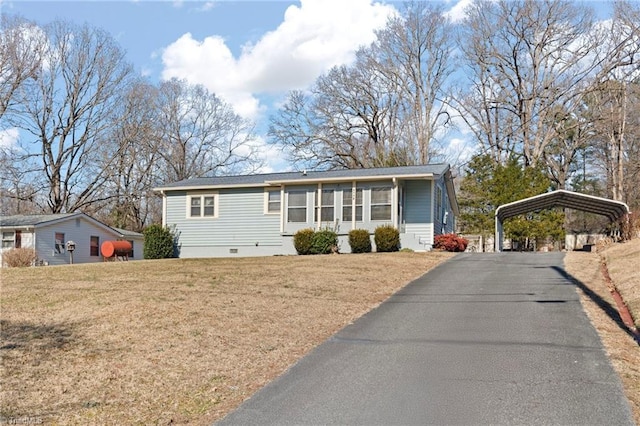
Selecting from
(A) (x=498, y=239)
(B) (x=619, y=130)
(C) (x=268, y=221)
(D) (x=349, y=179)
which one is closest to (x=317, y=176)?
(D) (x=349, y=179)

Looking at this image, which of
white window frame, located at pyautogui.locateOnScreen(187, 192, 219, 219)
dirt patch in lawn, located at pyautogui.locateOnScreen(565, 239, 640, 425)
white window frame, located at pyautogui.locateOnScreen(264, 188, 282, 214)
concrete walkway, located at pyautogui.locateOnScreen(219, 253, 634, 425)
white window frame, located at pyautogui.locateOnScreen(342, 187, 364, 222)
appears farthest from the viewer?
white window frame, located at pyautogui.locateOnScreen(187, 192, 219, 219)

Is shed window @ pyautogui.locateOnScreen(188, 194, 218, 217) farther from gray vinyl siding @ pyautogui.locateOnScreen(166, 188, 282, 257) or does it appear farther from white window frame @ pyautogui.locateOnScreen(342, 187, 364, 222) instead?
white window frame @ pyautogui.locateOnScreen(342, 187, 364, 222)

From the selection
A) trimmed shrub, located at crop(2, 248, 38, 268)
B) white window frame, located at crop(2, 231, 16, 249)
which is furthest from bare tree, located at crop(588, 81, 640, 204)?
white window frame, located at crop(2, 231, 16, 249)

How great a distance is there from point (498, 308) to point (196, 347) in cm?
532

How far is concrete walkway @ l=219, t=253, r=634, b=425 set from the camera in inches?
208

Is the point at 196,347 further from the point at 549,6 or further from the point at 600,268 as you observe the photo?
the point at 549,6

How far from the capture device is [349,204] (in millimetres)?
22922

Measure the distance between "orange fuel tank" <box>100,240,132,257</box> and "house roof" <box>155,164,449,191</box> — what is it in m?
6.83

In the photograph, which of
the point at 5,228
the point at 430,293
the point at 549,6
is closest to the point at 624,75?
the point at 549,6

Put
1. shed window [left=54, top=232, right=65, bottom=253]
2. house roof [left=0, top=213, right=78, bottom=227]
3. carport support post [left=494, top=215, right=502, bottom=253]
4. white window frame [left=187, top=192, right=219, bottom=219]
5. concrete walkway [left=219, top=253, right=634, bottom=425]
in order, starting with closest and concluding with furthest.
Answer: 1. concrete walkway [left=219, top=253, right=634, bottom=425]
2. white window frame [left=187, top=192, right=219, bottom=219]
3. carport support post [left=494, top=215, right=502, bottom=253]
4. house roof [left=0, top=213, right=78, bottom=227]
5. shed window [left=54, top=232, right=65, bottom=253]

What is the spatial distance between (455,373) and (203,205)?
20110 mm

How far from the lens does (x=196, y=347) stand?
7523 mm

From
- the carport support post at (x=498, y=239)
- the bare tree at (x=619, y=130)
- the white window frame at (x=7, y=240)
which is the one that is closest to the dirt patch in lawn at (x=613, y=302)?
the carport support post at (x=498, y=239)

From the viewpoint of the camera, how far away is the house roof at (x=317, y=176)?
22328 millimetres
